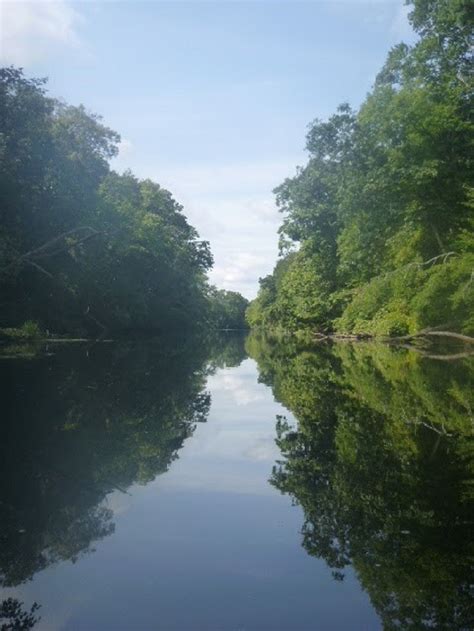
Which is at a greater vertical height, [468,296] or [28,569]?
[468,296]

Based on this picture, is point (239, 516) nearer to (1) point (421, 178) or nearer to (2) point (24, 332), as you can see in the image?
(1) point (421, 178)

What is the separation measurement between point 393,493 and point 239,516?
1618 mm

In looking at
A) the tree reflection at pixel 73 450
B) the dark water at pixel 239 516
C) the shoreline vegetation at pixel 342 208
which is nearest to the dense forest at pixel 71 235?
the shoreline vegetation at pixel 342 208

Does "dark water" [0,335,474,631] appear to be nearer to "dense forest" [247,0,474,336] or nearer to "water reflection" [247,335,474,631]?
"water reflection" [247,335,474,631]

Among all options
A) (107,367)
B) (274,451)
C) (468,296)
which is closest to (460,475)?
(274,451)

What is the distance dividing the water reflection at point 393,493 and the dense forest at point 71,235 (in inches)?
851

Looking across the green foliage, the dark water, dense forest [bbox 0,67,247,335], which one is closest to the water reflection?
the dark water

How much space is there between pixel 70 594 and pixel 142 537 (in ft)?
3.65

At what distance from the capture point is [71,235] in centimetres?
3831

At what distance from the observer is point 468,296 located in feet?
77.9

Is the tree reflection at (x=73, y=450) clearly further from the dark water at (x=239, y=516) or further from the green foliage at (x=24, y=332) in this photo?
the green foliage at (x=24, y=332)

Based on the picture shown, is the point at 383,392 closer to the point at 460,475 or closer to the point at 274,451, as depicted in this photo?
the point at 274,451

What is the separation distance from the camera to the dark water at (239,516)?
358 centimetres

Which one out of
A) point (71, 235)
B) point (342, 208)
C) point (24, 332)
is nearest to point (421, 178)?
point (342, 208)
